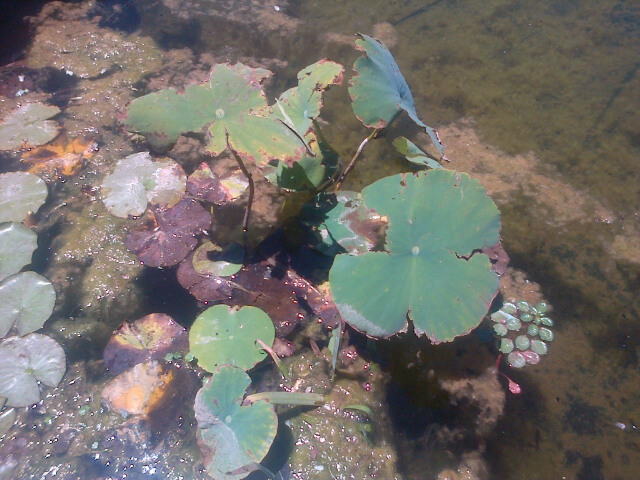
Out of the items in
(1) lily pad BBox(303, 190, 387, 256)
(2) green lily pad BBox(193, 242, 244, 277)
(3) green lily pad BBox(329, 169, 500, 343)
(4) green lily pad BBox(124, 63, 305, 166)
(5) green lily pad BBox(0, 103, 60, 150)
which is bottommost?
(2) green lily pad BBox(193, 242, 244, 277)

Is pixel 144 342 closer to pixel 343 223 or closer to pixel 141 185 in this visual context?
pixel 141 185

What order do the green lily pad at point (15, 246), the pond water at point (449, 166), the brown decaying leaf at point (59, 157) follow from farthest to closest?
the brown decaying leaf at point (59, 157), the green lily pad at point (15, 246), the pond water at point (449, 166)

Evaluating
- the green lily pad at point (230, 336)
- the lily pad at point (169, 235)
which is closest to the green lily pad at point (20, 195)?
the lily pad at point (169, 235)

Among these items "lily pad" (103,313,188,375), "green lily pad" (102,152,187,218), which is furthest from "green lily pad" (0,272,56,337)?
"green lily pad" (102,152,187,218)

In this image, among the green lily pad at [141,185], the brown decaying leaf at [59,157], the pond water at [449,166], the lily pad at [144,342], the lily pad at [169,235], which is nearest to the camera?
the pond water at [449,166]

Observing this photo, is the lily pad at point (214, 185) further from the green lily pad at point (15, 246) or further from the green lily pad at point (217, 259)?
the green lily pad at point (15, 246)

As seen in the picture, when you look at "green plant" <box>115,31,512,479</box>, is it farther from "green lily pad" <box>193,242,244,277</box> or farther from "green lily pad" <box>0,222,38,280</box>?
"green lily pad" <box>0,222,38,280</box>

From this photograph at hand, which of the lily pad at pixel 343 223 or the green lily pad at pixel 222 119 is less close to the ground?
the green lily pad at pixel 222 119
